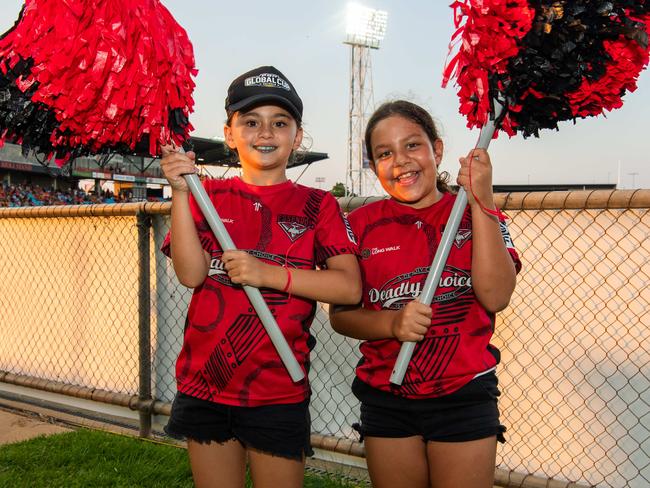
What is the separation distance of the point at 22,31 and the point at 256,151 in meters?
0.77

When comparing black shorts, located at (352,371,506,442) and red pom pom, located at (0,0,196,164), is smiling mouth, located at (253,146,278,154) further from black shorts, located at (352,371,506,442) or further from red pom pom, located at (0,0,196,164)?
black shorts, located at (352,371,506,442)

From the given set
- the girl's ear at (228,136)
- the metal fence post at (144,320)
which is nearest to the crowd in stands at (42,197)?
the metal fence post at (144,320)

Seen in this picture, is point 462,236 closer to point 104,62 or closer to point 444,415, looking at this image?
point 444,415

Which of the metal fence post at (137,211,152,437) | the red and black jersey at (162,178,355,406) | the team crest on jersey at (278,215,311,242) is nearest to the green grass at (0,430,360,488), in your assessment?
the metal fence post at (137,211,152,437)

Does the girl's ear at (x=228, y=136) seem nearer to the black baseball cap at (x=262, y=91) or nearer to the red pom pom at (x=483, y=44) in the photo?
the black baseball cap at (x=262, y=91)

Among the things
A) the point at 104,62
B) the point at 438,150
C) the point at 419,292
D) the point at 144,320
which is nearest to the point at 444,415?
the point at 419,292

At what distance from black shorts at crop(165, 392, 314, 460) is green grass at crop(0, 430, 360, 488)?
59.0 inches

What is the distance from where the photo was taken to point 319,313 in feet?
11.8

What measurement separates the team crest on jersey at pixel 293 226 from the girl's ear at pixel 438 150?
52 centimetres

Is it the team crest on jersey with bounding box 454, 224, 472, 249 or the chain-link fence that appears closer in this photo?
the team crest on jersey with bounding box 454, 224, 472, 249

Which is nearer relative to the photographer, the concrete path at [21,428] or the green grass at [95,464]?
the green grass at [95,464]

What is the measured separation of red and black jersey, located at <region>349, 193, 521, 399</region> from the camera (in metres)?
1.81

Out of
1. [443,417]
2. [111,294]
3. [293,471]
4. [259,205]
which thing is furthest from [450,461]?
[111,294]

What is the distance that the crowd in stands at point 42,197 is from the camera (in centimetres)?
3155
